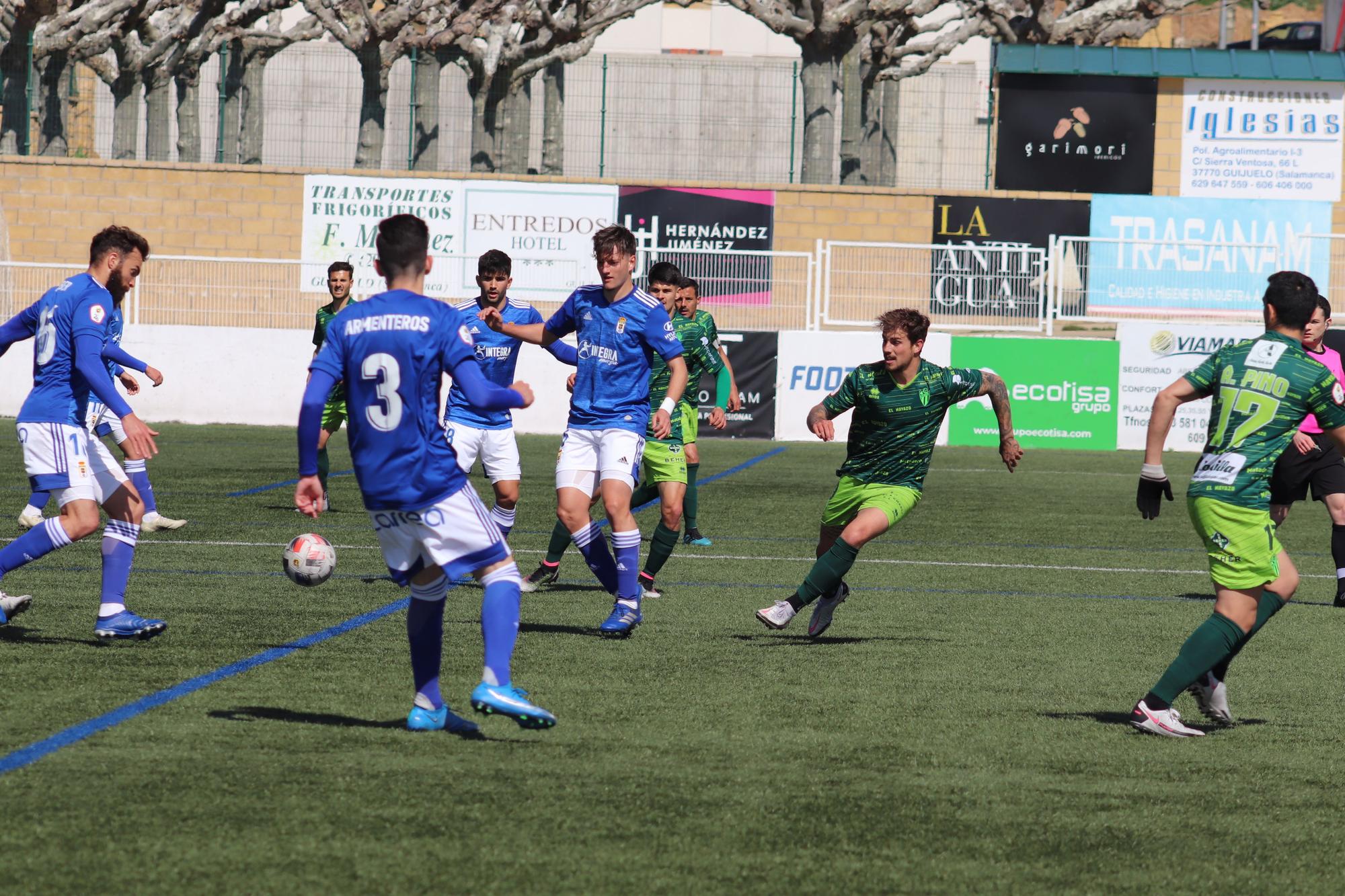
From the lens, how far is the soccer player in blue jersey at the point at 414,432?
A: 18.7 feet

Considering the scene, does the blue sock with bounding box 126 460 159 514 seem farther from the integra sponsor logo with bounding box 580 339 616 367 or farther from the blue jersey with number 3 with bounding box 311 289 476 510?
the blue jersey with number 3 with bounding box 311 289 476 510

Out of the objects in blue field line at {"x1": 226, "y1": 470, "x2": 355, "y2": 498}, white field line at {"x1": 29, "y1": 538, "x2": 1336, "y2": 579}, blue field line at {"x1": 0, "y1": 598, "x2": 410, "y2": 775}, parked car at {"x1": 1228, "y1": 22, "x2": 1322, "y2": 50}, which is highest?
parked car at {"x1": 1228, "y1": 22, "x2": 1322, "y2": 50}

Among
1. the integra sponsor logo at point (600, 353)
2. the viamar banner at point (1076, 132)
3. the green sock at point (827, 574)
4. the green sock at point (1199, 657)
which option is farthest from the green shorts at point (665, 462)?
the viamar banner at point (1076, 132)

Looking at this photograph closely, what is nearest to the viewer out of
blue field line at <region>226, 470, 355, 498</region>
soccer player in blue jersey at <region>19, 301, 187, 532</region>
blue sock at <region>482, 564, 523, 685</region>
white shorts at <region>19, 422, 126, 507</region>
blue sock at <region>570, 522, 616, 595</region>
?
blue sock at <region>482, 564, 523, 685</region>

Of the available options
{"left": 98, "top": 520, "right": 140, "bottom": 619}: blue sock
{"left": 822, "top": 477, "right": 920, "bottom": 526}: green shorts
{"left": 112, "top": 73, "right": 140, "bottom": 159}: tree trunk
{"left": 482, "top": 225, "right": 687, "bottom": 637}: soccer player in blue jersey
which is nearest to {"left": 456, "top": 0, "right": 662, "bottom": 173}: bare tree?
{"left": 112, "top": 73, "right": 140, "bottom": 159}: tree trunk

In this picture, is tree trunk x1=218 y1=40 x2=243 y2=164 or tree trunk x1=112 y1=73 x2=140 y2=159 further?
tree trunk x1=112 y1=73 x2=140 y2=159

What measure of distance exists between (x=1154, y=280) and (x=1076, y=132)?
6662 millimetres

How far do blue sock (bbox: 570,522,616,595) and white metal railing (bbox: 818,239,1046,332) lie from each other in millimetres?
16803

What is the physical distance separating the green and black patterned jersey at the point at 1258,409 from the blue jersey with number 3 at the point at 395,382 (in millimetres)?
2817

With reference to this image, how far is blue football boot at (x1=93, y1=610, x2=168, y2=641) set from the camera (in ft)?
25.2

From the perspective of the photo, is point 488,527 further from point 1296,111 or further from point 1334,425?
point 1296,111

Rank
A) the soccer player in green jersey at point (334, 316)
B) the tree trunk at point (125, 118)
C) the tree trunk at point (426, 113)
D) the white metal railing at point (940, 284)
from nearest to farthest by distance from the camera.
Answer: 1. the soccer player in green jersey at point (334, 316)
2. the white metal railing at point (940, 284)
3. the tree trunk at point (426, 113)
4. the tree trunk at point (125, 118)

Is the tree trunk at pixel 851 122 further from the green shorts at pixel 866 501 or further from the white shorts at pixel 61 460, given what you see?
the white shorts at pixel 61 460

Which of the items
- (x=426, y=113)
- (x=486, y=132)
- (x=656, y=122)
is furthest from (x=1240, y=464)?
(x=656, y=122)
